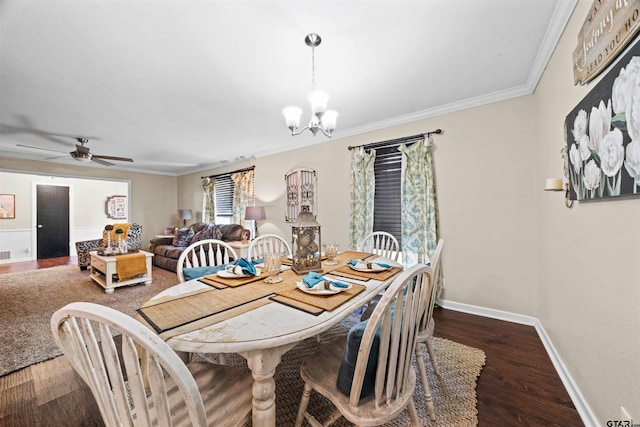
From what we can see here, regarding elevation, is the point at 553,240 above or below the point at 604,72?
below

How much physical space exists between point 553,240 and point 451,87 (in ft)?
5.48

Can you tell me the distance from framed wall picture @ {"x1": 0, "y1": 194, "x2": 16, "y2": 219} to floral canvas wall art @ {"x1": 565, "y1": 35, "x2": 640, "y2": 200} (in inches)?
398

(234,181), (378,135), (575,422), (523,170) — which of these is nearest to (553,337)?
(575,422)

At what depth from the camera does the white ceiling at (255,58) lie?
4.96ft

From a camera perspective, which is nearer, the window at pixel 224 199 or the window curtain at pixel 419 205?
the window curtain at pixel 419 205

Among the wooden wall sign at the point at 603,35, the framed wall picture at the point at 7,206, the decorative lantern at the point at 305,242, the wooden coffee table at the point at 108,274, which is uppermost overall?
the wooden wall sign at the point at 603,35

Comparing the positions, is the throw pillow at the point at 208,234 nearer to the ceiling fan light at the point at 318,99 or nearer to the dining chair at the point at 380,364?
the ceiling fan light at the point at 318,99

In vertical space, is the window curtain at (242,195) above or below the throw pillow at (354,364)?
above

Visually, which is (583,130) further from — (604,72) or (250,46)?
(250,46)

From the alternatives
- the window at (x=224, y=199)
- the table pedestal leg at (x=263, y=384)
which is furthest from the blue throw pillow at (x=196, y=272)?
the window at (x=224, y=199)

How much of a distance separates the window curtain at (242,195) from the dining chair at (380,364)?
4460 mm

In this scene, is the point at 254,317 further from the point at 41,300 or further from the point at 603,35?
→ the point at 41,300

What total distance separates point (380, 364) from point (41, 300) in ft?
15.1

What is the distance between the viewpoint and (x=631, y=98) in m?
0.93
